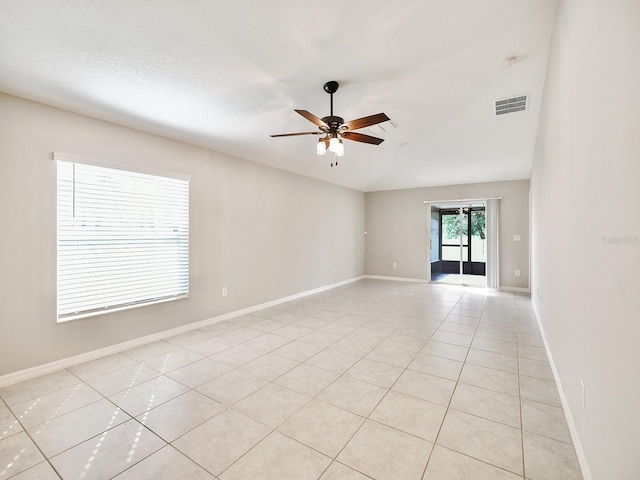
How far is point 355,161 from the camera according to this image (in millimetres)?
5441

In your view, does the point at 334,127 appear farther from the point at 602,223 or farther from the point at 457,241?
the point at 457,241

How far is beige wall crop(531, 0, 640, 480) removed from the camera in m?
0.90

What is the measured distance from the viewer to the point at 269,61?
234 cm

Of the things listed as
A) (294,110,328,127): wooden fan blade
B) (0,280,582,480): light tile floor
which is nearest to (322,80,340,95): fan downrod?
(294,110,328,127): wooden fan blade

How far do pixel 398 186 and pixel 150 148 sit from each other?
18.6 feet

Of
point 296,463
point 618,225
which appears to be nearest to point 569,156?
point 618,225

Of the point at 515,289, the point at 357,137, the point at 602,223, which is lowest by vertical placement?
the point at 515,289

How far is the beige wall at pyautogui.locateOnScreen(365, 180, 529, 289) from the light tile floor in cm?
334

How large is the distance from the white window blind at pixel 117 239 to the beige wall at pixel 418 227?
5434 mm

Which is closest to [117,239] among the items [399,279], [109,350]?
[109,350]

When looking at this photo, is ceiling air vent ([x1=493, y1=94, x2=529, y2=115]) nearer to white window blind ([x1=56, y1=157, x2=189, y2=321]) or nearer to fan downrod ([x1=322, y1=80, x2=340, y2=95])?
fan downrod ([x1=322, y1=80, x2=340, y2=95])

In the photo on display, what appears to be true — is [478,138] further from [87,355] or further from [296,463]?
[87,355]

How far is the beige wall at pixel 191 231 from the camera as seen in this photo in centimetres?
264

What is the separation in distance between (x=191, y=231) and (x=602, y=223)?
13.3 ft
